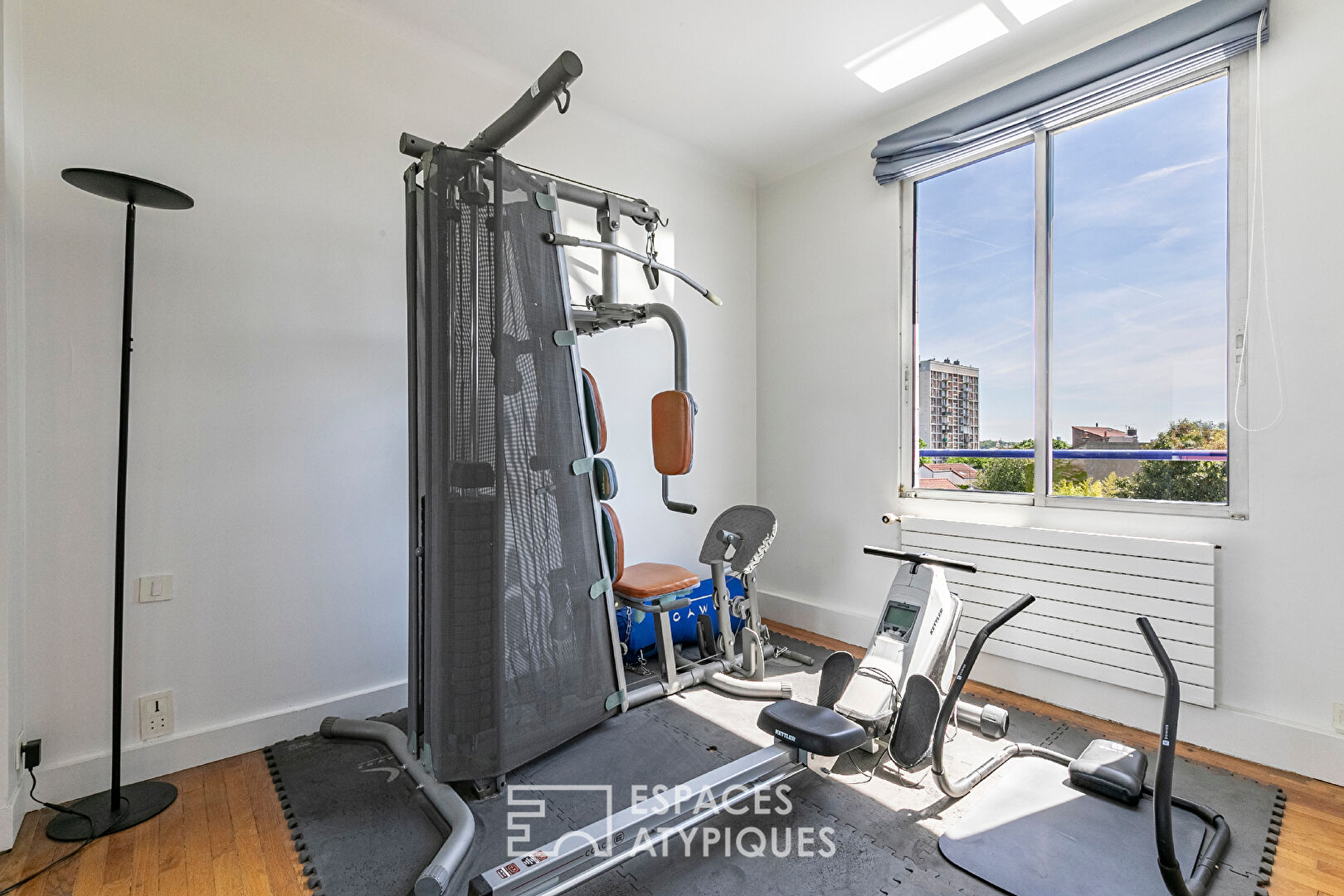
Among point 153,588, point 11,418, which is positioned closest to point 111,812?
point 153,588

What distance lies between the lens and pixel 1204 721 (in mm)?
2500

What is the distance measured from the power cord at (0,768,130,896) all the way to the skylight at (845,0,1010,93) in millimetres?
4198

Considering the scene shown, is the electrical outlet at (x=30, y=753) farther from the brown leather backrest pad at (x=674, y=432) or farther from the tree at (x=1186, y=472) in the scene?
the tree at (x=1186, y=472)

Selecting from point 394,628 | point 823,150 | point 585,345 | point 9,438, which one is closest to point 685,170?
point 823,150

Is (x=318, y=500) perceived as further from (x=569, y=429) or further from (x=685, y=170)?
(x=685, y=170)

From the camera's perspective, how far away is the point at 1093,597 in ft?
8.98

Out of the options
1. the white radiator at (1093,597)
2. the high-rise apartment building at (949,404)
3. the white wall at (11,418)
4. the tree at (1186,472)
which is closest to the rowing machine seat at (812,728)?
the white radiator at (1093,597)

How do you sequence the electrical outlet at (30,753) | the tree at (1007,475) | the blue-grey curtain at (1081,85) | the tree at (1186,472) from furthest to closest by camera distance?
the tree at (1007,475) < the tree at (1186,472) < the blue-grey curtain at (1081,85) < the electrical outlet at (30,753)

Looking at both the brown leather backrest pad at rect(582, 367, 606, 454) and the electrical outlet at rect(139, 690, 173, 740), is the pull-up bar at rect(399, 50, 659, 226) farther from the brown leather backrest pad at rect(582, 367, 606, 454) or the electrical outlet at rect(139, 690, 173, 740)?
the electrical outlet at rect(139, 690, 173, 740)

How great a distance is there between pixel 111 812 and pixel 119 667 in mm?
451

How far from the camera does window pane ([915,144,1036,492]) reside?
322 centimetres

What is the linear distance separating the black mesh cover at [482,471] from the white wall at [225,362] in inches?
25.8

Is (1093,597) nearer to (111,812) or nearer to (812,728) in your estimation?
(812,728)

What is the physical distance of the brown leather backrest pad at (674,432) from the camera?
8.02 ft
